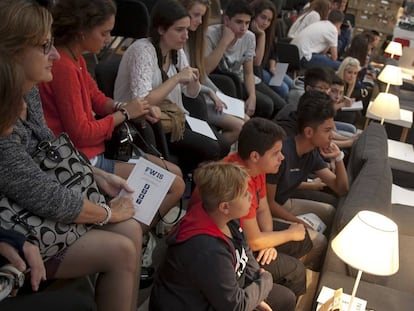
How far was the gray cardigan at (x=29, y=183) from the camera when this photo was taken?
1.32 meters

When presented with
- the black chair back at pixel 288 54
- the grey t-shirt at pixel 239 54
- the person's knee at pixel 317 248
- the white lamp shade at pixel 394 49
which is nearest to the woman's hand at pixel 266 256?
the person's knee at pixel 317 248

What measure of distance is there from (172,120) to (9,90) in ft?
3.82

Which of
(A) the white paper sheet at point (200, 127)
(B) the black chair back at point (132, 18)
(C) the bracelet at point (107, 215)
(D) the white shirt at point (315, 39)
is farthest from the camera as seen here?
(D) the white shirt at point (315, 39)

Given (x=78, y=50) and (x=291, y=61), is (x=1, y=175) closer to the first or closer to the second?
(x=78, y=50)

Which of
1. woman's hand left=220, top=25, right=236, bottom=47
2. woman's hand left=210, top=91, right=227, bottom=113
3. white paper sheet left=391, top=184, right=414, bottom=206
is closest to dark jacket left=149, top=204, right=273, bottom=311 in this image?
woman's hand left=210, top=91, right=227, bottom=113

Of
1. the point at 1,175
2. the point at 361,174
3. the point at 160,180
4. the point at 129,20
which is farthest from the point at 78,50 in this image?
the point at 129,20

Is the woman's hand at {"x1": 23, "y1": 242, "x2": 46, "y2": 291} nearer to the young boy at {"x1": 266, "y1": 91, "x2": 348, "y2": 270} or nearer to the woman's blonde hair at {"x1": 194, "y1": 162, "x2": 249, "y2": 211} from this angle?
the woman's blonde hair at {"x1": 194, "y1": 162, "x2": 249, "y2": 211}

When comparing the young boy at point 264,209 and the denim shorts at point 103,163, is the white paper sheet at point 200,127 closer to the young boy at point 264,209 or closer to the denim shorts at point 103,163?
the young boy at point 264,209

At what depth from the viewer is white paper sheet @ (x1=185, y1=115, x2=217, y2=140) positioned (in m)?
2.53

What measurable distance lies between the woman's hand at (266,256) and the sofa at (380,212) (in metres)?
0.20

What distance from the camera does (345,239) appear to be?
154cm

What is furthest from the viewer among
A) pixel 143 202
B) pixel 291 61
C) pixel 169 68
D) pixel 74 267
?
pixel 291 61

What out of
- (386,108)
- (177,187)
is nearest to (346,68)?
(386,108)

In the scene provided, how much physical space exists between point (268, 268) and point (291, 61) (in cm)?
331
